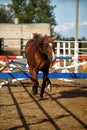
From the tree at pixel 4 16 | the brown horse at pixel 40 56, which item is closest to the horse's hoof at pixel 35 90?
the brown horse at pixel 40 56

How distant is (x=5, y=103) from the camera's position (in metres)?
9.41

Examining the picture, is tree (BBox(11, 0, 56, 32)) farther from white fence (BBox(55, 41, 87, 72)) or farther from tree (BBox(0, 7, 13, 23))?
white fence (BBox(55, 41, 87, 72))

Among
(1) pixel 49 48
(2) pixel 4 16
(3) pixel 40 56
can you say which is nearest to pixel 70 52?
(3) pixel 40 56

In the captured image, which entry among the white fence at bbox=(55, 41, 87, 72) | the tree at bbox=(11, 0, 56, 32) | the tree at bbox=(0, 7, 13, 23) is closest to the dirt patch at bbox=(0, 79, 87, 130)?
the white fence at bbox=(55, 41, 87, 72)

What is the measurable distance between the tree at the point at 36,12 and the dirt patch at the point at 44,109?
6364 cm

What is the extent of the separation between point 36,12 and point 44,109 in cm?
6852

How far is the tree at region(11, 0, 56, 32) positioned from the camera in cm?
7562

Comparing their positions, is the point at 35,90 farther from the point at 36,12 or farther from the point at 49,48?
the point at 36,12

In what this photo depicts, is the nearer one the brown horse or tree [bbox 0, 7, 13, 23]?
the brown horse

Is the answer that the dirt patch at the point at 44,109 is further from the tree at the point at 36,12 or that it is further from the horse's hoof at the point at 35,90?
the tree at the point at 36,12

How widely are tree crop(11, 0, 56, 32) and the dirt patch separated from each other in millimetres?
63644

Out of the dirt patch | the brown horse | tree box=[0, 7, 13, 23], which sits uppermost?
the brown horse

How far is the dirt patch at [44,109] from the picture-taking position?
23.1 feet

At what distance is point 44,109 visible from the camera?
859 cm
